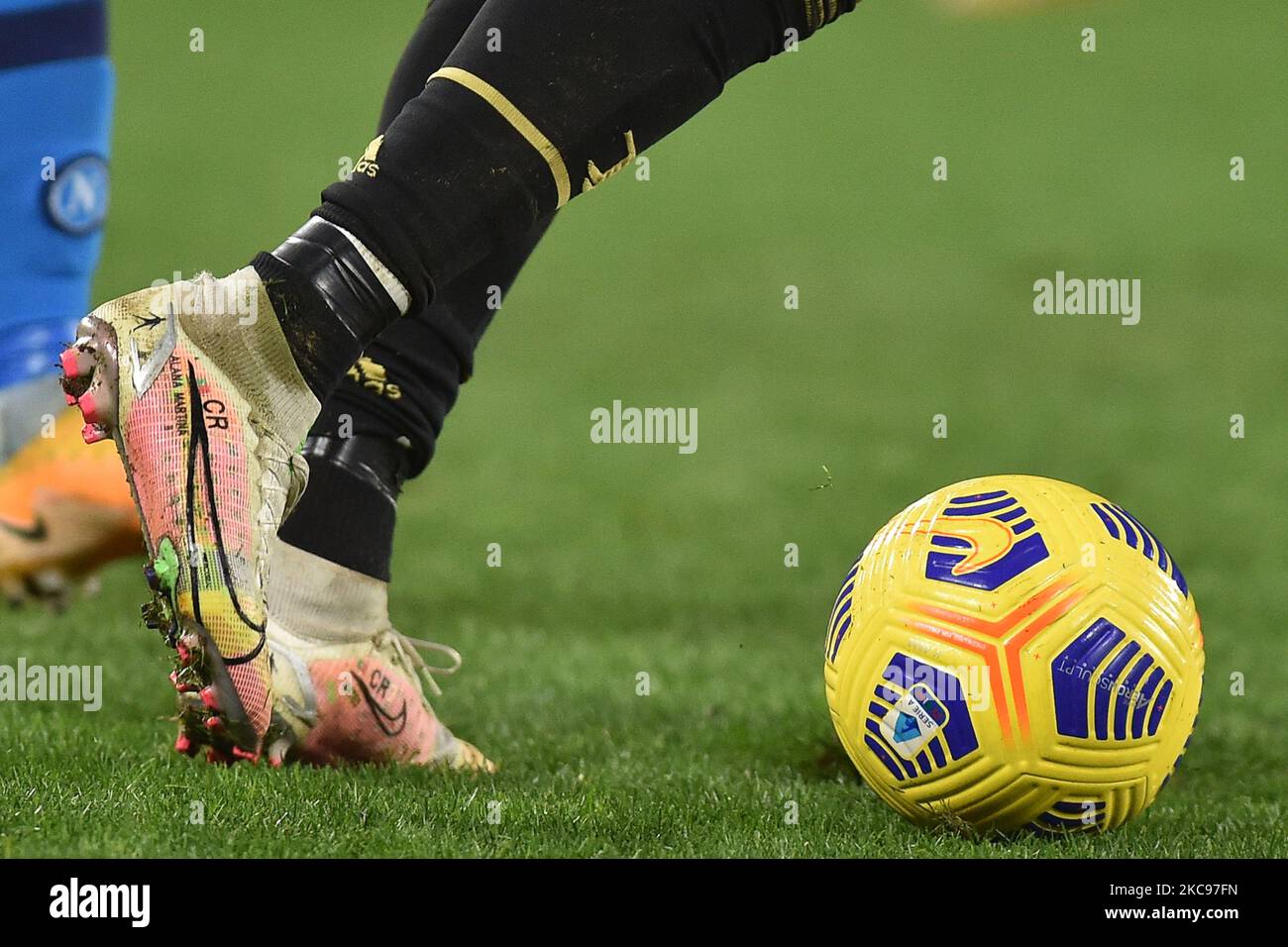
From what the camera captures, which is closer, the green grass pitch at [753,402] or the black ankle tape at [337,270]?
the black ankle tape at [337,270]

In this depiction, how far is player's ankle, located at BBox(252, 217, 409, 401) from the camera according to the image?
1.76 metres

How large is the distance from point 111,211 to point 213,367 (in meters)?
8.99

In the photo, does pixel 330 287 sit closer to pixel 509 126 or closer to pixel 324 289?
pixel 324 289

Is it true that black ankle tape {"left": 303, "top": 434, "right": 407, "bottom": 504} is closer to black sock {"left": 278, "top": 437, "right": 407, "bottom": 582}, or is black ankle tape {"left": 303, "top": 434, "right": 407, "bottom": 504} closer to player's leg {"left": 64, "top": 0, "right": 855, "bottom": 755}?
black sock {"left": 278, "top": 437, "right": 407, "bottom": 582}

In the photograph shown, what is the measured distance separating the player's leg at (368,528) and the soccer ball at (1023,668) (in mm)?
714

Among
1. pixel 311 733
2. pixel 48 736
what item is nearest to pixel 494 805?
pixel 311 733

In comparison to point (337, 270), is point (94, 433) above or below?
below

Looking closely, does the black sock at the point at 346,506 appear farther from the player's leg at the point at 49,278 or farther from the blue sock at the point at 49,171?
the blue sock at the point at 49,171

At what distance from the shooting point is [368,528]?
7.20ft

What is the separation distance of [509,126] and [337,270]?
269 millimetres

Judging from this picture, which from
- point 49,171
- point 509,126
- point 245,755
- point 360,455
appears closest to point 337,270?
point 509,126

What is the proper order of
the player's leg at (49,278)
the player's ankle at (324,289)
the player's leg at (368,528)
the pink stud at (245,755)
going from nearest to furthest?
the player's ankle at (324,289), the pink stud at (245,755), the player's leg at (368,528), the player's leg at (49,278)

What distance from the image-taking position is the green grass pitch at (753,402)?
1.98 m

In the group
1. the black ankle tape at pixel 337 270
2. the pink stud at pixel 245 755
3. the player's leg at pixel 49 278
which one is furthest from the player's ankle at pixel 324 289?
the player's leg at pixel 49 278
